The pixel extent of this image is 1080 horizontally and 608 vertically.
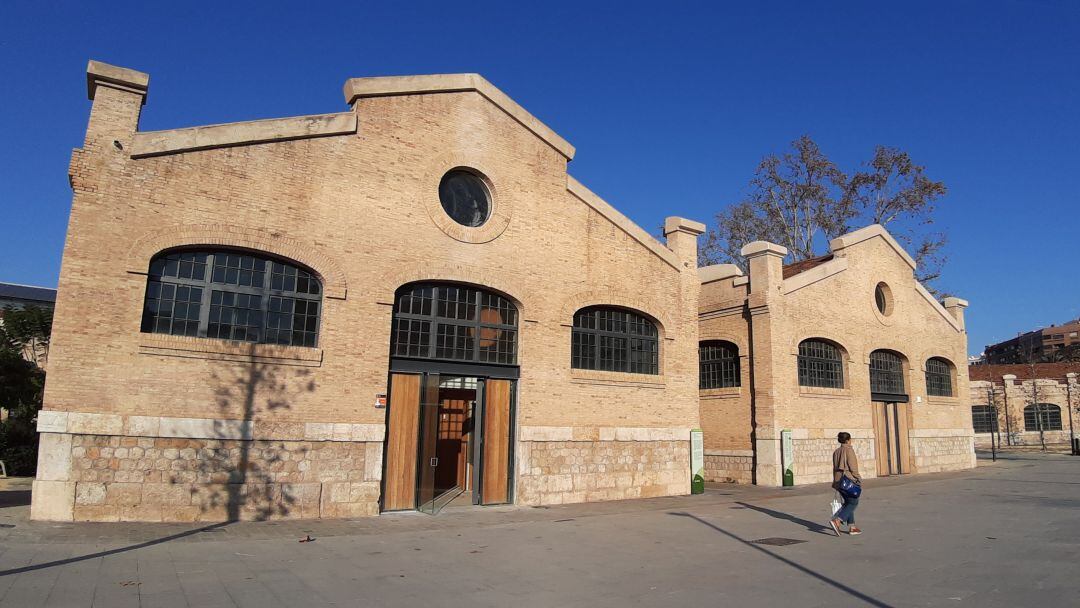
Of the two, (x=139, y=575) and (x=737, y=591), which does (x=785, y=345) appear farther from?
(x=139, y=575)

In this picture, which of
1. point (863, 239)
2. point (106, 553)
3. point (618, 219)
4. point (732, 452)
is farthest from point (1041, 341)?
point (106, 553)

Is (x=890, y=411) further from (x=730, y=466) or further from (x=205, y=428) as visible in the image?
(x=205, y=428)

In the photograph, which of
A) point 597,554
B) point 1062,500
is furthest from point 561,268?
point 1062,500

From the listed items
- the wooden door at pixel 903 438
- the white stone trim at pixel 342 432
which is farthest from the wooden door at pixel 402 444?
the wooden door at pixel 903 438

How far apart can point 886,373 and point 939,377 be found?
4.32m

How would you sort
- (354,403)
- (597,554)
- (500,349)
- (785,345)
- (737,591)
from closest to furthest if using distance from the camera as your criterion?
(737,591)
(597,554)
(354,403)
(500,349)
(785,345)

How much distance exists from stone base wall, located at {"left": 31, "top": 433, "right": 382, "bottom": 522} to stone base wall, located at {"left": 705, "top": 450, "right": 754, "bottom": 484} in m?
11.7

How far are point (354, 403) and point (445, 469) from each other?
21.6 ft

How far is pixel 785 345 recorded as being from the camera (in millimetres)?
19812

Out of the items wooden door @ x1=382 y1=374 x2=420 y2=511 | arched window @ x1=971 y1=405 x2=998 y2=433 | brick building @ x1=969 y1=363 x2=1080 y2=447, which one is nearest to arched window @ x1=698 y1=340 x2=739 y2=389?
wooden door @ x1=382 y1=374 x2=420 y2=511

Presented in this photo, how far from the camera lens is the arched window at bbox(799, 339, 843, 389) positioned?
2073cm

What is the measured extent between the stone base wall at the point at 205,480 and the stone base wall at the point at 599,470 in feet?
11.2

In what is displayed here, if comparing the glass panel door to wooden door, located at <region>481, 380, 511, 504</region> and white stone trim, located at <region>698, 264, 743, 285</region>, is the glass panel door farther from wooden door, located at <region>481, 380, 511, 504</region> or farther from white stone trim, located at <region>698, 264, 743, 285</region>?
white stone trim, located at <region>698, 264, 743, 285</region>

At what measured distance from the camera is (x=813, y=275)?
830 inches
